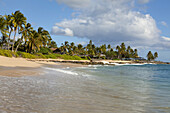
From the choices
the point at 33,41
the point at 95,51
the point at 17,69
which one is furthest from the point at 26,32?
the point at 95,51

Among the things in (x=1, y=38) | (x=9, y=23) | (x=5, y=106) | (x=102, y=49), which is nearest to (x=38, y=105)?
(x=5, y=106)

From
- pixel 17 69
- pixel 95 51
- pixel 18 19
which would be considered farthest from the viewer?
pixel 95 51

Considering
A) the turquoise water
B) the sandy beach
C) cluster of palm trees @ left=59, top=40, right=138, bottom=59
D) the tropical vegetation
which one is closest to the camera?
the turquoise water

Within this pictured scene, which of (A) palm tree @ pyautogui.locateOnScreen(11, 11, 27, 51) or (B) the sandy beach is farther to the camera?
(A) palm tree @ pyautogui.locateOnScreen(11, 11, 27, 51)

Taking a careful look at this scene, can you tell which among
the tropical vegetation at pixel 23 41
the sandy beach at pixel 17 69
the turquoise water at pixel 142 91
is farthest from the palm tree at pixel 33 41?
the turquoise water at pixel 142 91

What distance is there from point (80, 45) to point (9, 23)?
79.2 m

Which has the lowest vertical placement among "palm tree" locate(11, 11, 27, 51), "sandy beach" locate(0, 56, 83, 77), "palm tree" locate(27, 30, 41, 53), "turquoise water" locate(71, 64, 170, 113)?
"turquoise water" locate(71, 64, 170, 113)

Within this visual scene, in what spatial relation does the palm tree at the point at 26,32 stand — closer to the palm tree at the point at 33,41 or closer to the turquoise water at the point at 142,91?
the palm tree at the point at 33,41

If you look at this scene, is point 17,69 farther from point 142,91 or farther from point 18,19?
point 18,19

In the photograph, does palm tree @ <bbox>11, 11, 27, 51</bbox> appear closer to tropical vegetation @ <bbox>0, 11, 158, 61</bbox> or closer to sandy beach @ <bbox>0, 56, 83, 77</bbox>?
tropical vegetation @ <bbox>0, 11, 158, 61</bbox>

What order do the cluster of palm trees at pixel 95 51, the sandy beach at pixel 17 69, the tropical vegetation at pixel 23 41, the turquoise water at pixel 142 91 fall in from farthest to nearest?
the cluster of palm trees at pixel 95 51, the tropical vegetation at pixel 23 41, the sandy beach at pixel 17 69, the turquoise water at pixel 142 91

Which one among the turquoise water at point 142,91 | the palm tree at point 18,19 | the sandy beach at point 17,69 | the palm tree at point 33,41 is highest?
the palm tree at point 18,19

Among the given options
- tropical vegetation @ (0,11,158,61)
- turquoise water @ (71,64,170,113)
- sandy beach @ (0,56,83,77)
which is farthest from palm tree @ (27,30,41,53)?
turquoise water @ (71,64,170,113)

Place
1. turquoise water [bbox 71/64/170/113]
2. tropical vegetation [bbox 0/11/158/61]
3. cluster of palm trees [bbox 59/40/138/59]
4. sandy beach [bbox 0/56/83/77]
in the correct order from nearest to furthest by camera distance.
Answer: turquoise water [bbox 71/64/170/113] → sandy beach [bbox 0/56/83/77] → tropical vegetation [bbox 0/11/158/61] → cluster of palm trees [bbox 59/40/138/59]
